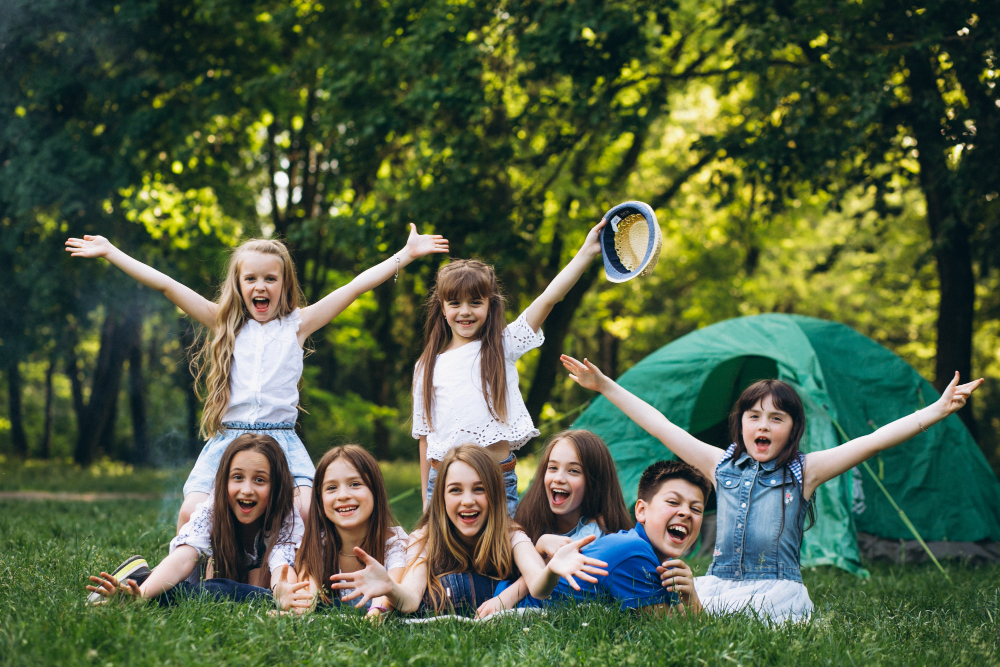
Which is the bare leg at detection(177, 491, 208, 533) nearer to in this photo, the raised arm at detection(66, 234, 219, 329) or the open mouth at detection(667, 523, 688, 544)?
the raised arm at detection(66, 234, 219, 329)

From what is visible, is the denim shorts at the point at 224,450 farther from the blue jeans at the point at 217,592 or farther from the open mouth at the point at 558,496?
the open mouth at the point at 558,496

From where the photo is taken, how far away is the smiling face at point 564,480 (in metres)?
3.81

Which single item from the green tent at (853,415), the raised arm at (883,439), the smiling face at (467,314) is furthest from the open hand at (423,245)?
the green tent at (853,415)

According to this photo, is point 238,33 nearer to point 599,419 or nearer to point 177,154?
point 177,154

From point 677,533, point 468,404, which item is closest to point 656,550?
point 677,533

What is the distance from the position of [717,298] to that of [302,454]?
1270 cm

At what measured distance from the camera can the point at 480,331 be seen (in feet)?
13.6

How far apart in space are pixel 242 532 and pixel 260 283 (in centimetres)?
120

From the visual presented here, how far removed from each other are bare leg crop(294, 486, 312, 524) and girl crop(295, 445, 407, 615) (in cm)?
17

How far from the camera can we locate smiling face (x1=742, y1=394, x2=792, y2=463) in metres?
3.57

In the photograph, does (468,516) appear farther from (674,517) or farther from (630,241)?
(630,241)

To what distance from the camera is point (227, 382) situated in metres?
3.99

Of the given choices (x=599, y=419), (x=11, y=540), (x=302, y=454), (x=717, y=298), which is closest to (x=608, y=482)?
(x=302, y=454)

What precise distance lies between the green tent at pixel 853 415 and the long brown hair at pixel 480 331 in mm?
2698
